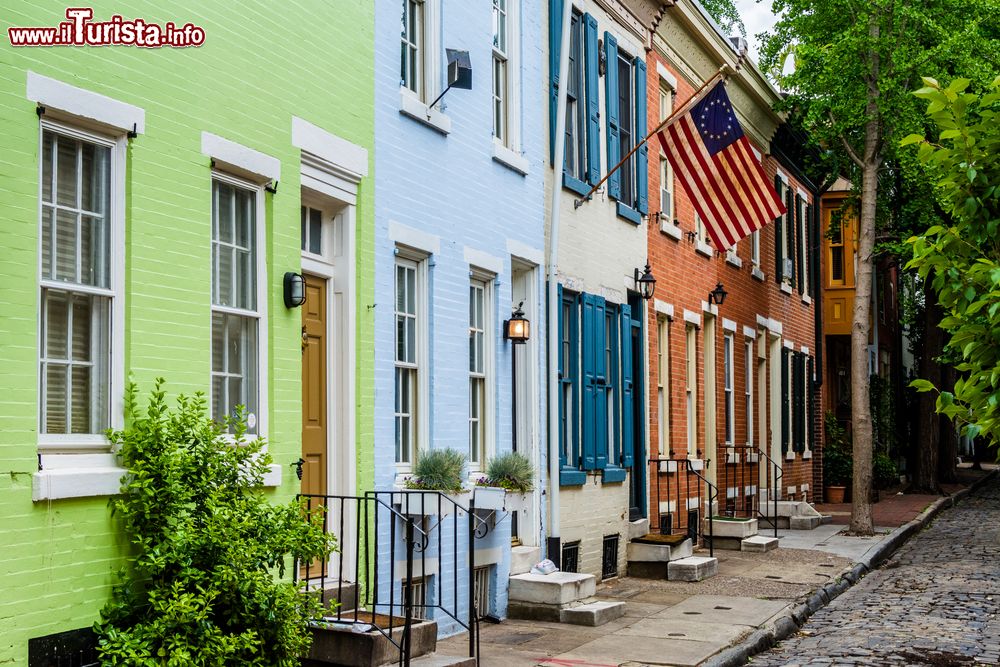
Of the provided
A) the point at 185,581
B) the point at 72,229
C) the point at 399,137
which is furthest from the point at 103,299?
the point at 399,137

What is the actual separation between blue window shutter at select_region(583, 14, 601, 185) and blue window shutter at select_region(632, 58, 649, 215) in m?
1.64

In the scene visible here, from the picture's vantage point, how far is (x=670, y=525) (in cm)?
1720

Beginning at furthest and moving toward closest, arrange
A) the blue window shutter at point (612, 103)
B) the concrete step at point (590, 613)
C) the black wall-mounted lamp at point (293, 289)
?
the blue window shutter at point (612, 103) < the concrete step at point (590, 613) < the black wall-mounted lamp at point (293, 289)

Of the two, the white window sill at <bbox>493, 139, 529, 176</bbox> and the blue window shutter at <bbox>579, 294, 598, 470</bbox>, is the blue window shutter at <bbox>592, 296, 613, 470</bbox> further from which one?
the white window sill at <bbox>493, 139, 529, 176</bbox>

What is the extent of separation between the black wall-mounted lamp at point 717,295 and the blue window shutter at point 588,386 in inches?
212

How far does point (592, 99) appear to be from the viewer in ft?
48.2

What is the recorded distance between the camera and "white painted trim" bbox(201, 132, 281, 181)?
770cm

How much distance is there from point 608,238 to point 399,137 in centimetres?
529

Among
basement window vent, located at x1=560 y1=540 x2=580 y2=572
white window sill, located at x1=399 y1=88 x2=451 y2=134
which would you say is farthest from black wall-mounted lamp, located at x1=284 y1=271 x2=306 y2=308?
basement window vent, located at x1=560 y1=540 x2=580 y2=572

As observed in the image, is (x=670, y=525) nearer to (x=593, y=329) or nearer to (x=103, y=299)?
(x=593, y=329)

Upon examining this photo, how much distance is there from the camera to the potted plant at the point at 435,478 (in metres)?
9.99

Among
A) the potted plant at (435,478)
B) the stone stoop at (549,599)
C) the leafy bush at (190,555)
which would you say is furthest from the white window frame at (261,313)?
the stone stoop at (549,599)

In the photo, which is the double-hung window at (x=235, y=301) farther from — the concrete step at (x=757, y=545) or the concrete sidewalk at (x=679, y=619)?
the concrete step at (x=757, y=545)

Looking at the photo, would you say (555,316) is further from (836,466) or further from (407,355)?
(836,466)
